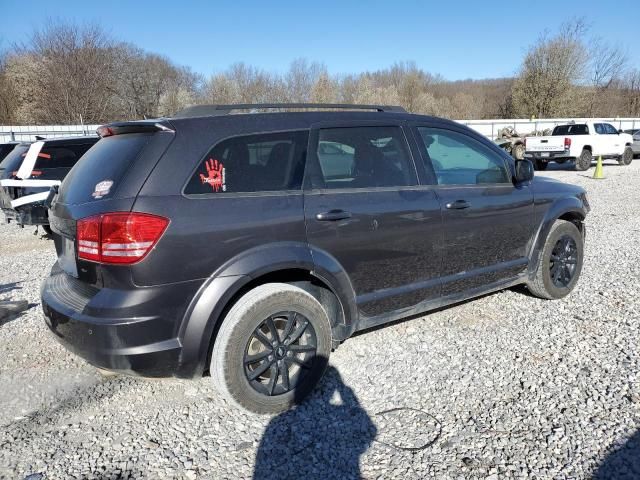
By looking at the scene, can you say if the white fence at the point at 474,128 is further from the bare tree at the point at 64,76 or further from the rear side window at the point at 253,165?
the rear side window at the point at 253,165

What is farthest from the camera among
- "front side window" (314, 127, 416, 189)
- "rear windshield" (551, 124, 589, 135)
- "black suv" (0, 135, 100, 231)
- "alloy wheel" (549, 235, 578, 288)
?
"rear windshield" (551, 124, 589, 135)

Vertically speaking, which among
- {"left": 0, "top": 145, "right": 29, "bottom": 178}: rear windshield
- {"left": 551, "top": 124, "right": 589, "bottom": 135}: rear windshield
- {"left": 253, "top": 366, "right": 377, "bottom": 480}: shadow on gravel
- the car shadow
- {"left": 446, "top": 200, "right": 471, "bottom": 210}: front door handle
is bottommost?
{"left": 253, "top": 366, "right": 377, "bottom": 480}: shadow on gravel

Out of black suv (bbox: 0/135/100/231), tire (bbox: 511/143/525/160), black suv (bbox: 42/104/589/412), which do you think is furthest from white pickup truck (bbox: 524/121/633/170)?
black suv (bbox: 42/104/589/412)

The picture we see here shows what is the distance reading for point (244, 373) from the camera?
2.90m

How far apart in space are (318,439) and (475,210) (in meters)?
2.20

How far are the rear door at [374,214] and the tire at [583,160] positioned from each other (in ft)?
58.7

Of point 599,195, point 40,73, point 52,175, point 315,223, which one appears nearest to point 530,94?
point 599,195

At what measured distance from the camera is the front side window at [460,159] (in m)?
3.86

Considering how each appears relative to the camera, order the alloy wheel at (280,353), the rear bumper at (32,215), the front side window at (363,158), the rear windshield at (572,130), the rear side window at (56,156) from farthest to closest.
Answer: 1. the rear windshield at (572,130)
2. the rear side window at (56,156)
3. the rear bumper at (32,215)
4. the front side window at (363,158)
5. the alloy wheel at (280,353)

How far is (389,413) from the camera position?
3018 millimetres

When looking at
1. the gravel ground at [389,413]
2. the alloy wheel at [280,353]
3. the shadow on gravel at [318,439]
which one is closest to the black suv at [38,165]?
the gravel ground at [389,413]

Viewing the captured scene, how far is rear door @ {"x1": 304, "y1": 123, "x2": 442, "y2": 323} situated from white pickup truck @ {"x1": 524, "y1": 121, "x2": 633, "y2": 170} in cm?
1716

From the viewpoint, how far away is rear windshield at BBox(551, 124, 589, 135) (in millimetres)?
19172

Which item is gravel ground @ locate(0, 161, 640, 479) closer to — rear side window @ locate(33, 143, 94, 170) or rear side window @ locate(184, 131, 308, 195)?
rear side window @ locate(184, 131, 308, 195)
